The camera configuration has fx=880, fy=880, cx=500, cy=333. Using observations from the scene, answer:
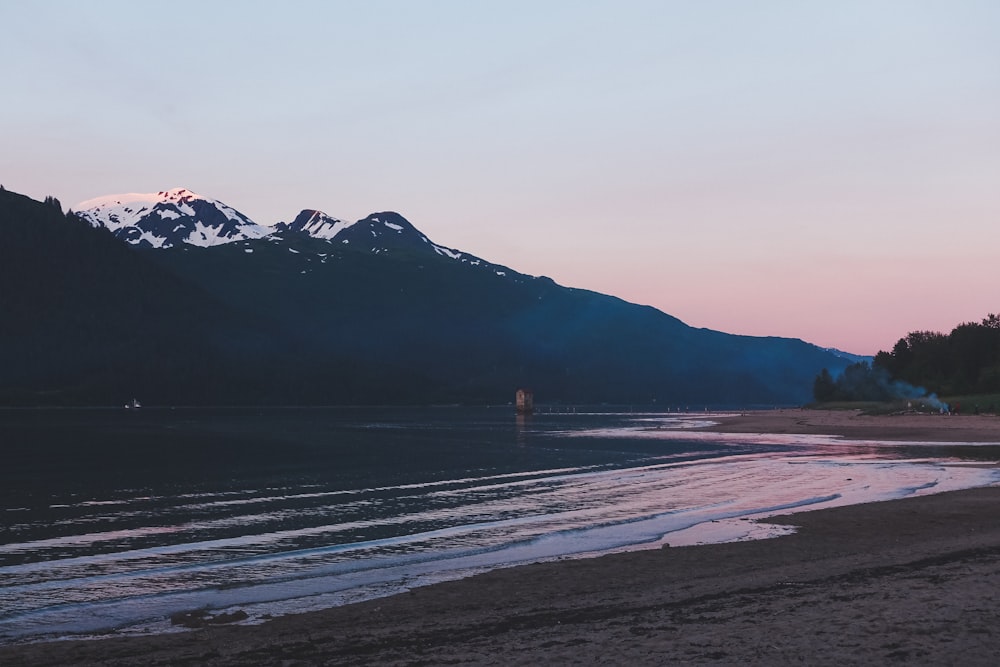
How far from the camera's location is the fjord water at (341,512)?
24156mm

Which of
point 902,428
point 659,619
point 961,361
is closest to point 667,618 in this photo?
point 659,619

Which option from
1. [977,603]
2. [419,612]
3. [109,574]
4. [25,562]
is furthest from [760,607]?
[25,562]

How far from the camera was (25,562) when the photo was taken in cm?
2852

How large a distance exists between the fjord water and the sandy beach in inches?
101

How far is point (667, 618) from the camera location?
17.4 metres

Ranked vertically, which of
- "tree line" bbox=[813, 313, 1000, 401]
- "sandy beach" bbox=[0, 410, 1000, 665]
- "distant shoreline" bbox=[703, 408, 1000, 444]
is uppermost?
"tree line" bbox=[813, 313, 1000, 401]

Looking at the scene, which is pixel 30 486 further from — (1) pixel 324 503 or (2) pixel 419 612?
(2) pixel 419 612

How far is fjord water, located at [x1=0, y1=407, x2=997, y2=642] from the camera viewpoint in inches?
951

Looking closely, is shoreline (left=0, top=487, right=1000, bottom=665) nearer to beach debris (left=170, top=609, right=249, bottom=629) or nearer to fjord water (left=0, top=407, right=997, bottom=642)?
beach debris (left=170, top=609, right=249, bottom=629)

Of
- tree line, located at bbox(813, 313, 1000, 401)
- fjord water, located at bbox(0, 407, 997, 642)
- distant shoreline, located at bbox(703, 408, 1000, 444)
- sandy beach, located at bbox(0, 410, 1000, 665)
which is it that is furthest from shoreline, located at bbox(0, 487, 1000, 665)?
tree line, located at bbox(813, 313, 1000, 401)

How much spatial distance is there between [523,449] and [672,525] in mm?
58384

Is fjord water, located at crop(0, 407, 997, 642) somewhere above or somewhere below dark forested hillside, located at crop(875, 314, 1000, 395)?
below

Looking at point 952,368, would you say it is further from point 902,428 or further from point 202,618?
point 202,618

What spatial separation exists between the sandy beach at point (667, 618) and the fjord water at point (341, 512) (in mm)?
2568
